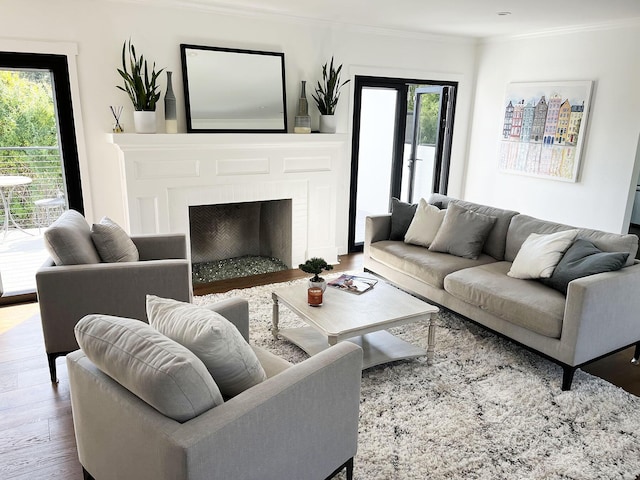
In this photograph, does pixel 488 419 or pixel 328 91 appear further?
pixel 328 91

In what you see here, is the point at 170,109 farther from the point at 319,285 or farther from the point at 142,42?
the point at 319,285

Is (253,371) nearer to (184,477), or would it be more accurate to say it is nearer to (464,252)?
(184,477)

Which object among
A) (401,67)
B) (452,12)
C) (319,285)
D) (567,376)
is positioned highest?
(452,12)

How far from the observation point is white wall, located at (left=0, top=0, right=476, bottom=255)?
3635 millimetres

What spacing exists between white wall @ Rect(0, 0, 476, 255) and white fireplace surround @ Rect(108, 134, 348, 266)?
0.76ft

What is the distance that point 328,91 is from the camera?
184 inches

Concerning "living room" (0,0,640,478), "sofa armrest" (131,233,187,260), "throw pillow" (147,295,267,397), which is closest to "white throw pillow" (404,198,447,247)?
"living room" (0,0,640,478)

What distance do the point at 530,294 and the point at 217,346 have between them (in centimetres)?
219

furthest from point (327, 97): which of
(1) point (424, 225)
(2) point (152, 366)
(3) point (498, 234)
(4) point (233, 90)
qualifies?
(2) point (152, 366)

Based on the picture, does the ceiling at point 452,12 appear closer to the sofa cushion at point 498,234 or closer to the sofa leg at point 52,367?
the sofa cushion at point 498,234

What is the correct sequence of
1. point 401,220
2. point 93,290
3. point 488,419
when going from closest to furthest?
point 488,419 < point 93,290 < point 401,220

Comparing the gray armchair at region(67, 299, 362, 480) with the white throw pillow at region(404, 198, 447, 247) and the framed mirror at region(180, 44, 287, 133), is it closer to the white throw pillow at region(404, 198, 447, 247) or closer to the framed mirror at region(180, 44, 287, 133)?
the white throw pillow at region(404, 198, 447, 247)

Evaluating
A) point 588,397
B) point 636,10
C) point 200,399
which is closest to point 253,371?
point 200,399

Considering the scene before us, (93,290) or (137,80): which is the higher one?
(137,80)
